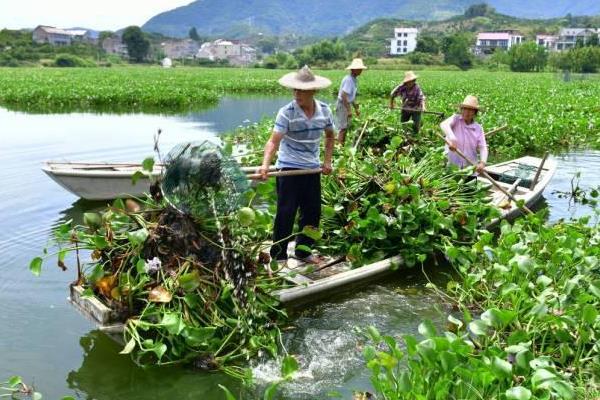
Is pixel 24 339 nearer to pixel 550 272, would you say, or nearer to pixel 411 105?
pixel 550 272

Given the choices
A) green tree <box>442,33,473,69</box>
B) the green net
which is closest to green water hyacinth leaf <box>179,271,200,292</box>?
the green net

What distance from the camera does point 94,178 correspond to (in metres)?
7.24

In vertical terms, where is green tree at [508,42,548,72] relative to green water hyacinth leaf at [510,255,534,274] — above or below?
above

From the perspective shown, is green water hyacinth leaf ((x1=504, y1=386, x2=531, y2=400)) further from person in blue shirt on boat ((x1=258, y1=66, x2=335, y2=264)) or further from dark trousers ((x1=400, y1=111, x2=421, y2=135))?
dark trousers ((x1=400, y1=111, x2=421, y2=135))

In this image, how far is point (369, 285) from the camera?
5.20 m

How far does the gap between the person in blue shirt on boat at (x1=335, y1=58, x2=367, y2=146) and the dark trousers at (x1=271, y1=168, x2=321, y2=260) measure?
4006mm

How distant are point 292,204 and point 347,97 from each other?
174 inches

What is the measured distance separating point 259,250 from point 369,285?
49.6 inches

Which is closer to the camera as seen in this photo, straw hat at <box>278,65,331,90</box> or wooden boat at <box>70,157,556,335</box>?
wooden boat at <box>70,157,556,335</box>

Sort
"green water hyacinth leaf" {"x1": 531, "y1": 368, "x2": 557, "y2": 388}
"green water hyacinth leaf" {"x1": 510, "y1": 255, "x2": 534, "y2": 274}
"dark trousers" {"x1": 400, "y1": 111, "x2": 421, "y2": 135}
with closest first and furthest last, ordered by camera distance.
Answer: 1. "green water hyacinth leaf" {"x1": 531, "y1": 368, "x2": 557, "y2": 388}
2. "green water hyacinth leaf" {"x1": 510, "y1": 255, "x2": 534, "y2": 274}
3. "dark trousers" {"x1": 400, "y1": 111, "x2": 421, "y2": 135}

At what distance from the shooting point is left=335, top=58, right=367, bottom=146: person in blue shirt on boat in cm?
873

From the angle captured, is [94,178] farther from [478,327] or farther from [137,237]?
[478,327]

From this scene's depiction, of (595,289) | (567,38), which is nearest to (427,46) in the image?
(567,38)

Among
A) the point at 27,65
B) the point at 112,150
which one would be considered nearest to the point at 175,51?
the point at 27,65
